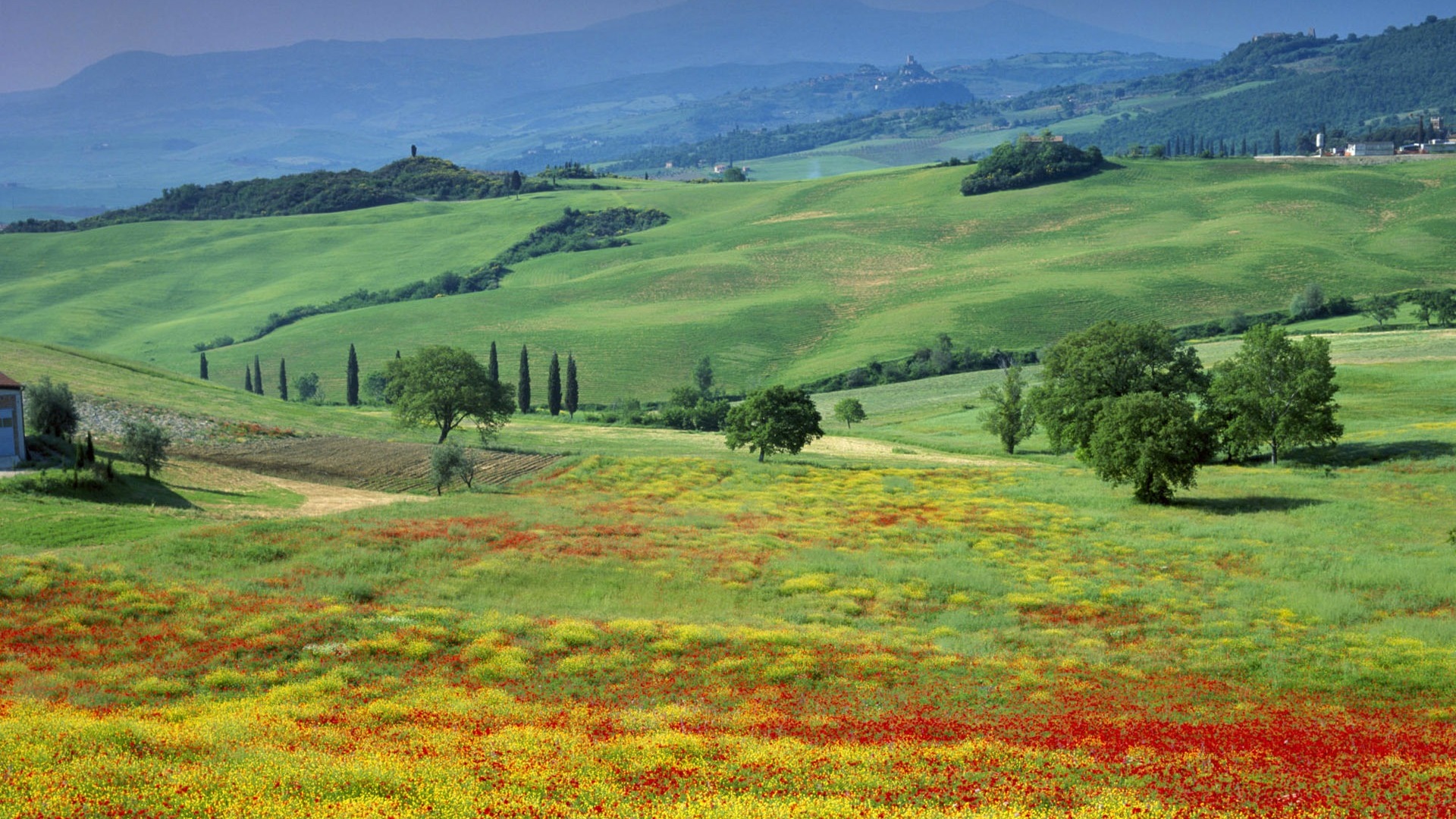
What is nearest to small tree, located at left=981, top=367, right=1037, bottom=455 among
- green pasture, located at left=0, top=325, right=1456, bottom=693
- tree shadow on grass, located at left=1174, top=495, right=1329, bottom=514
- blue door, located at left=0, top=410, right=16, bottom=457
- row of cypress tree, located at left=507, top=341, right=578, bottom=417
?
green pasture, located at left=0, top=325, right=1456, bottom=693

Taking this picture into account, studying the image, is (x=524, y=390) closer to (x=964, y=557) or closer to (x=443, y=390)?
(x=443, y=390)

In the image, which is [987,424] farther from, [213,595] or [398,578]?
[213,595]

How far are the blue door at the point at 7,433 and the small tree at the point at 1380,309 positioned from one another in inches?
5860

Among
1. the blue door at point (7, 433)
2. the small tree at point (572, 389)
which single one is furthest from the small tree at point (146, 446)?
the small tree at point (572, 389)

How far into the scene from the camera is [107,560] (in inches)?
1543

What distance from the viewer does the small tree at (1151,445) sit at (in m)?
62.4

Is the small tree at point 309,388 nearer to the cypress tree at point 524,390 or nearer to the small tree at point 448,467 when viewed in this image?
the cypress tree at point 524,390

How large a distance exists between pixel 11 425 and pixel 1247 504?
67030 millimetres

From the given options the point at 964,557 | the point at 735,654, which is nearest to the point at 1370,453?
the point at 964,557

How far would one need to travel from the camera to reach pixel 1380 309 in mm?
149500

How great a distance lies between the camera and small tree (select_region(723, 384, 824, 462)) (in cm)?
8419

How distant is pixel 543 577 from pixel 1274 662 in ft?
81.6

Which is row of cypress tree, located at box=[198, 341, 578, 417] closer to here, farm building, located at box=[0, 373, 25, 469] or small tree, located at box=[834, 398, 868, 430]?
small tree, located at box=[834, 398, 868, 430]

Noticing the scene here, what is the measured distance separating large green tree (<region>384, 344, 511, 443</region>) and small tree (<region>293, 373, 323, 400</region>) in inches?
2839
